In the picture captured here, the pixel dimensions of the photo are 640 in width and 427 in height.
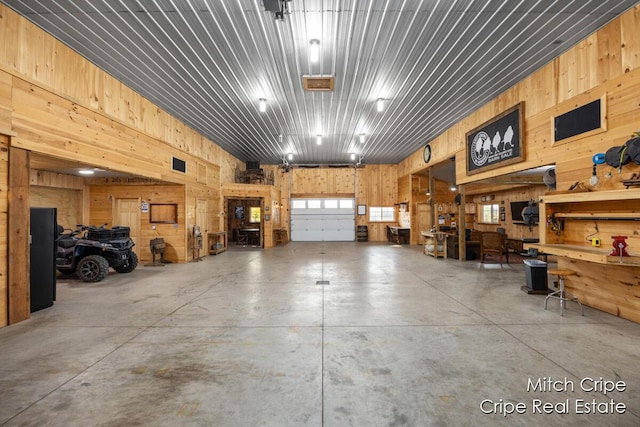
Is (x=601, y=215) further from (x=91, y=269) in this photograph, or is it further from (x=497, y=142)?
(x=91, y=269)

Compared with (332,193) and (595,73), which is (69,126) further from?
(332,193)

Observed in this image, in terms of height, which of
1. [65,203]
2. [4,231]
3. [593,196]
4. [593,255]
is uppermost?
[65,203]

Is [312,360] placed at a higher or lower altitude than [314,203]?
lower

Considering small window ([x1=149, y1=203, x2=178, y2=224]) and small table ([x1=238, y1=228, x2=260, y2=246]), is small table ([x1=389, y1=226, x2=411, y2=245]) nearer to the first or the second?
small table ([x1=238, y1=228, x2=260, y2=246])

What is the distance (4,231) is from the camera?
3541 millimetres

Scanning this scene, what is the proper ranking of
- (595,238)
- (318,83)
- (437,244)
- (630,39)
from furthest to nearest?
(437,244) < (318,83) < (595,238) < (630,39)

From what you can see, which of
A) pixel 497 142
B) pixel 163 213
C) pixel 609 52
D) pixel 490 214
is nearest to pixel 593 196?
pixel 609 52

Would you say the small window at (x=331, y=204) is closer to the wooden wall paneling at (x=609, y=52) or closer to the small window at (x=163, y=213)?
the small window at (x=163, y=213)

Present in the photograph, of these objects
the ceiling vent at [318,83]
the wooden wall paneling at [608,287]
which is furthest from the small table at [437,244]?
the ceiling vent at [318,83]

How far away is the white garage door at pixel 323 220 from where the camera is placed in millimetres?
15141

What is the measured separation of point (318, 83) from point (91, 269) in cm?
633

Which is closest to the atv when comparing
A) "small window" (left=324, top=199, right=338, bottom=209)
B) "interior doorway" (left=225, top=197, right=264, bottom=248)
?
"interior doorway" (left=225, top=197, right=264, bottom=248)

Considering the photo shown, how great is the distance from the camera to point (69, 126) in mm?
4535

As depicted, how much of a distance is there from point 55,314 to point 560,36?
27.8 feet
